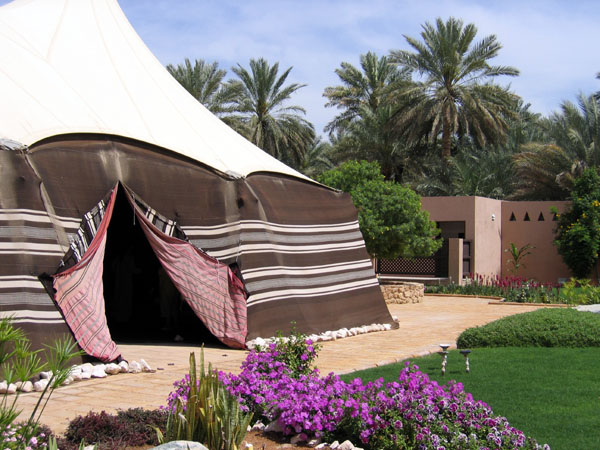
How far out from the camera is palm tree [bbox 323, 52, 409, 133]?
3328 cm

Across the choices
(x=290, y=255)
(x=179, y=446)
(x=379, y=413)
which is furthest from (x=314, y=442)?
(x=290, y=255)

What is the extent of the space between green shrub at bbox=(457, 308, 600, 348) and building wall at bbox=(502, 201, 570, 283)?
16.8 meters

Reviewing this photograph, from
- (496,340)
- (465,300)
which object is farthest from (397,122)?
(496,340)

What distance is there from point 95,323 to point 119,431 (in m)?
3.57

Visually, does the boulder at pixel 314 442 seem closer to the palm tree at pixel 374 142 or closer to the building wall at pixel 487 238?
the building wall at pixel 487 238

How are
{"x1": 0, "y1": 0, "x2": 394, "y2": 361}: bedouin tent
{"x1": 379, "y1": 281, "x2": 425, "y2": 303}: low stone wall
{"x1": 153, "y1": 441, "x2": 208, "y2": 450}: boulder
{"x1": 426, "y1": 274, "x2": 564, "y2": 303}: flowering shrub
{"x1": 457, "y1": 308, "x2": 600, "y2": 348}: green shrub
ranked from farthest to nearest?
{"x1": 426, "y1": 274, "x2": 564, "y2": 303}: flowering shrub
{"x1": 379, "y1": 281, "x2": 425, "y2": 303}: low stone wall
{"x1": 457, "y1": 308, "x2": 600, "y2": 348}: green shrub
{"x1": 0, "y1": 0, "x2": 394, "y2": 361}: bedouin tent
{"x1": 153, "y1": 441, "x2": 208, "y2": 450}: boulder

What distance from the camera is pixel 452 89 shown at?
29.6 metres

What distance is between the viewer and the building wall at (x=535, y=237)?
2686 centimetres

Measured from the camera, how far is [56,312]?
7.94 metres

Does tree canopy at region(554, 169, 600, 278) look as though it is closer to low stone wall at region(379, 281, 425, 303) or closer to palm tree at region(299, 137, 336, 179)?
low stone wall at region(379, 281, 425, 303)

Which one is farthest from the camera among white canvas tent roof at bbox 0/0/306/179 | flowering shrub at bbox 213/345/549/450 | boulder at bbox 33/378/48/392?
white canvas tent roof at bbox 0/0/306/179

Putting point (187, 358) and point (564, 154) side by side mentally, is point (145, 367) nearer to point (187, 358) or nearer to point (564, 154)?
point (187, 358)

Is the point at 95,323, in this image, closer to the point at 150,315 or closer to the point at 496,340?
the point at 150,315

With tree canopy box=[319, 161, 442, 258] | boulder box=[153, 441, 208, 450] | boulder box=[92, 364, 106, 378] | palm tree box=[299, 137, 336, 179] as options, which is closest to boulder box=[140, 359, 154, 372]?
boulder box=[92, 364, 106, 378]
